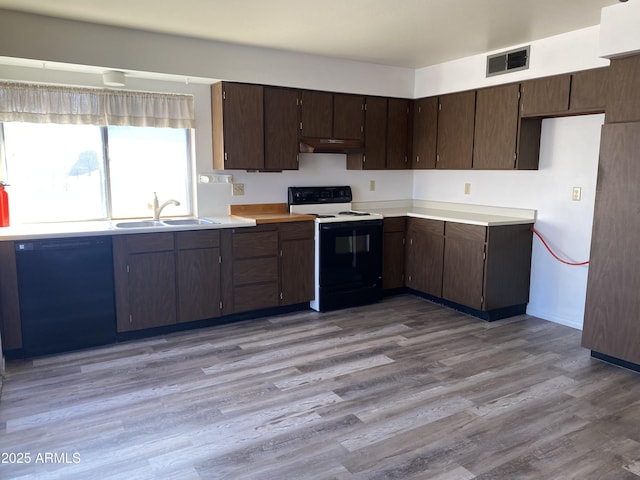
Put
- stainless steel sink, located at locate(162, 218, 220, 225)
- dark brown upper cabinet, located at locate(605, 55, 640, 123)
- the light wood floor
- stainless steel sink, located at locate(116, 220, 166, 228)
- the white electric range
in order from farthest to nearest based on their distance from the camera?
the white electric range → stainless steel sink, located at locate(162, 218, 220, 225) → stainless steel sink, located at locate(116, 220, 166, 228) → dark brown upper cabinet, located at locate(605, 55, 640, 123) → the light wood floor

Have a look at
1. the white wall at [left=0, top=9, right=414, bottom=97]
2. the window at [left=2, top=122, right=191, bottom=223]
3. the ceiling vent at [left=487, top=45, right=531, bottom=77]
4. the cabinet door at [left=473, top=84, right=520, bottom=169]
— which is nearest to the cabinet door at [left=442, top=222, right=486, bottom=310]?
the cabinet door at [left=473, top=84, right=520, bottom=169]

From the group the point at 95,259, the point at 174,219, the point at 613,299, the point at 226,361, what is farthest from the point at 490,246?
the point at 95,259

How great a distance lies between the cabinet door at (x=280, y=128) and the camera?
14.3ft

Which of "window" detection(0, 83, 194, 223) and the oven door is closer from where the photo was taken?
"window" detection(0, 83, 194, 223)

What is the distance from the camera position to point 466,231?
432cm

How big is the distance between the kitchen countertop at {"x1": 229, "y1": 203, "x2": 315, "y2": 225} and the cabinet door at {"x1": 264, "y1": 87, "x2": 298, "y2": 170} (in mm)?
444

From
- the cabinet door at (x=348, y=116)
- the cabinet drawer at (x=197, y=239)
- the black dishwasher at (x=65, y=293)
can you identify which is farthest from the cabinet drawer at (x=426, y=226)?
the black dishwasher at (x=65, y=293)

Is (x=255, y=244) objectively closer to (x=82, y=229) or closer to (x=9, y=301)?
(x=82, y=229)

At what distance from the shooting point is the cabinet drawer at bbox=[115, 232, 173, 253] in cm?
362

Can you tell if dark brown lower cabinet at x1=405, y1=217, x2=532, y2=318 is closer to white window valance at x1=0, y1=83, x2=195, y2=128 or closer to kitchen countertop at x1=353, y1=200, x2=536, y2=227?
kitchen countertop at x1=353, y1=200, x2=536, y2=227

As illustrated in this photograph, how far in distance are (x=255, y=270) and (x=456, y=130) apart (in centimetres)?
249

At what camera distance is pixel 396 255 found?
199 inches

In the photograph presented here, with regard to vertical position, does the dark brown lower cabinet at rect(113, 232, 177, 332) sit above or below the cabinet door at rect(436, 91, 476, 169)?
below

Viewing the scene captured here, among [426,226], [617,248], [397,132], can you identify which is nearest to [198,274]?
[426,226]
